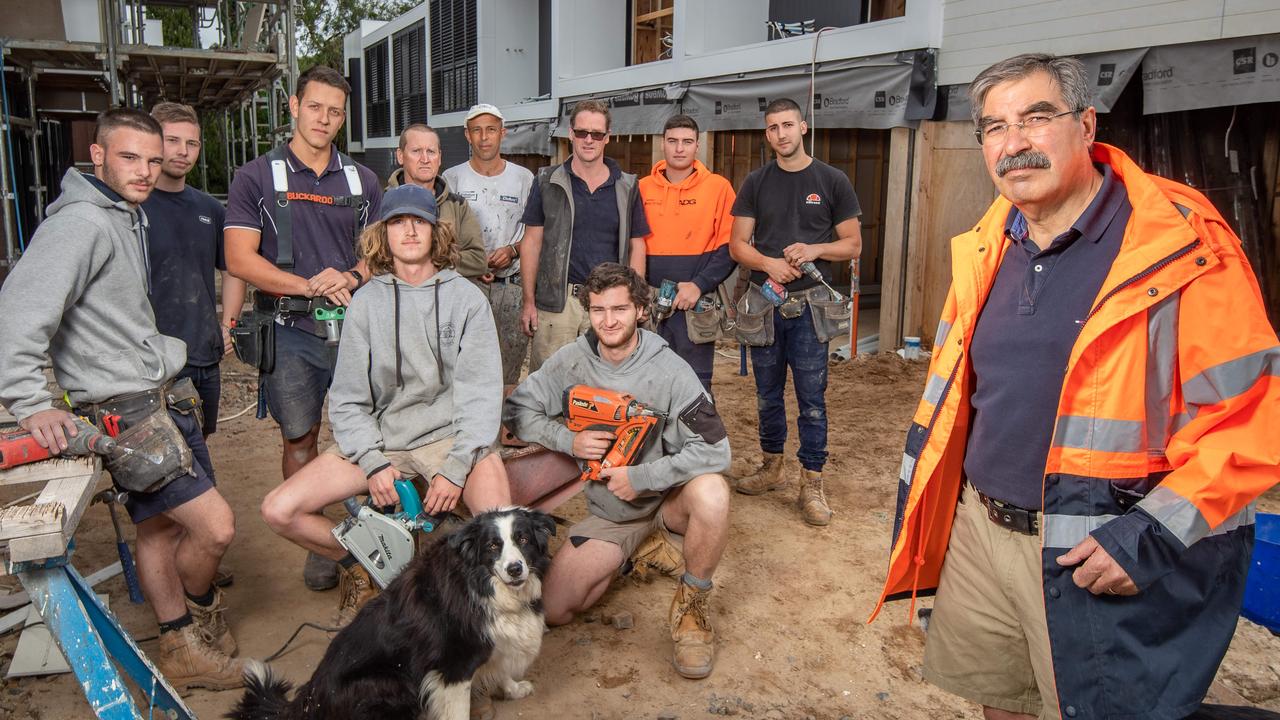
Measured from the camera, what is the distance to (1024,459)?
2111 mm

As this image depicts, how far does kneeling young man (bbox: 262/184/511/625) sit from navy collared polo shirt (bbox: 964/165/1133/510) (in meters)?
1.98

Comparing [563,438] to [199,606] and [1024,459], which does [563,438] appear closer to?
[199,606]

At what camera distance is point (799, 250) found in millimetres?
4738

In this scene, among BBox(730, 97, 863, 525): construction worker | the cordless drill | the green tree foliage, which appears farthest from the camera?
the green tree foliage

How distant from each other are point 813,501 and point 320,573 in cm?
257

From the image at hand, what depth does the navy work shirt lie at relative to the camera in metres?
4.99

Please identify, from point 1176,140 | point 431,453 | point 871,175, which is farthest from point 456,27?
point 431,453

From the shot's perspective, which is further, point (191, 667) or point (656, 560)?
point (656, 560)

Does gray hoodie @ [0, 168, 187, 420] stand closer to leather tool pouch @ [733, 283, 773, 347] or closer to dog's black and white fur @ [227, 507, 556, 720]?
dog's black and white fur @ [227, 507, 556, 720]

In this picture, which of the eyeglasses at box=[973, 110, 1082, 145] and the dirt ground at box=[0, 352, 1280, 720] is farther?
the dirt ground at box=[0, 352, 1280, 720]

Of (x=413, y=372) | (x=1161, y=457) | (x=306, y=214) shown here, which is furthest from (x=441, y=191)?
(x=1161, y=457)

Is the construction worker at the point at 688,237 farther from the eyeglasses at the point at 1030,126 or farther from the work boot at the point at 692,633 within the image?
the eyeglasses at the point at 1030,126

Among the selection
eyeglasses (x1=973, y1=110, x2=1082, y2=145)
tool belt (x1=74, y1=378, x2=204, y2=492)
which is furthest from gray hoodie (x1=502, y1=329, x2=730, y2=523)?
eyeglasses (x1=973, y1=110, x2=1082, y2=145)

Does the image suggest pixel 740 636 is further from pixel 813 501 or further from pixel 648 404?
pixel 813 501
